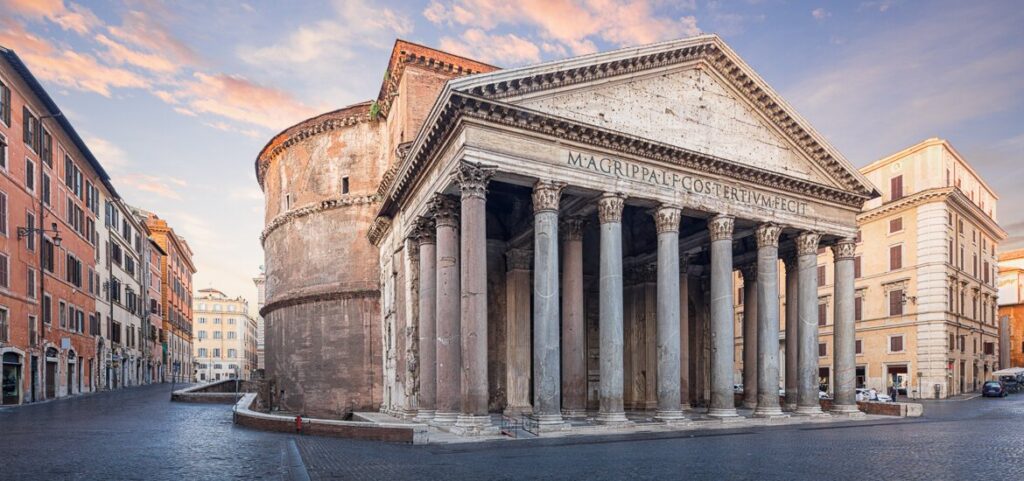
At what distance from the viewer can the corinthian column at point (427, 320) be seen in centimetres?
1903

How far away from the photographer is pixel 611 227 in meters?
18.3

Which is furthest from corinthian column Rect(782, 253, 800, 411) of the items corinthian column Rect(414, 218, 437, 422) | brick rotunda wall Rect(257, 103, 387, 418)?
brick rotunda wall Rect(257, 103, 387, 418)

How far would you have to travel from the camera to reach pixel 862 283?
39781mm

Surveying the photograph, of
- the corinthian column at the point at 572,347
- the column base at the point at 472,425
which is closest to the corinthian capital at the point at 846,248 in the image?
the corinthian column at the point at 572,347

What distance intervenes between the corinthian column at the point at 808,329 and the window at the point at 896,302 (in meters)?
18.6

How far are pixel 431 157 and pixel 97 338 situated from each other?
30144 mm

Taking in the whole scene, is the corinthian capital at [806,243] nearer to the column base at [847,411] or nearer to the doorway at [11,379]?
the column base at [847,411]

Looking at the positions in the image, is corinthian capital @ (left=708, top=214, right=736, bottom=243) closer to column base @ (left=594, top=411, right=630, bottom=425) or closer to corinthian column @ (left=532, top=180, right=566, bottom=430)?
corinthian column @ (left=532, top=180, right=566, bottom=430)

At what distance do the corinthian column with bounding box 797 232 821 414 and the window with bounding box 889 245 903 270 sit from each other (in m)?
18.7

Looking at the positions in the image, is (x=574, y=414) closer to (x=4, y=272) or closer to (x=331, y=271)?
(x=331, y=271)

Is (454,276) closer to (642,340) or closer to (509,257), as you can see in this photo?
(509,257)

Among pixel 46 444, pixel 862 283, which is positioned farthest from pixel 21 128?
pixel 862 283

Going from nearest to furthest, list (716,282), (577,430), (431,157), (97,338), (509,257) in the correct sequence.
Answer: (577,430) < (431,157) < (716,282) < (509,257) < (97,338)

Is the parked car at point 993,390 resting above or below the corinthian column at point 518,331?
below
